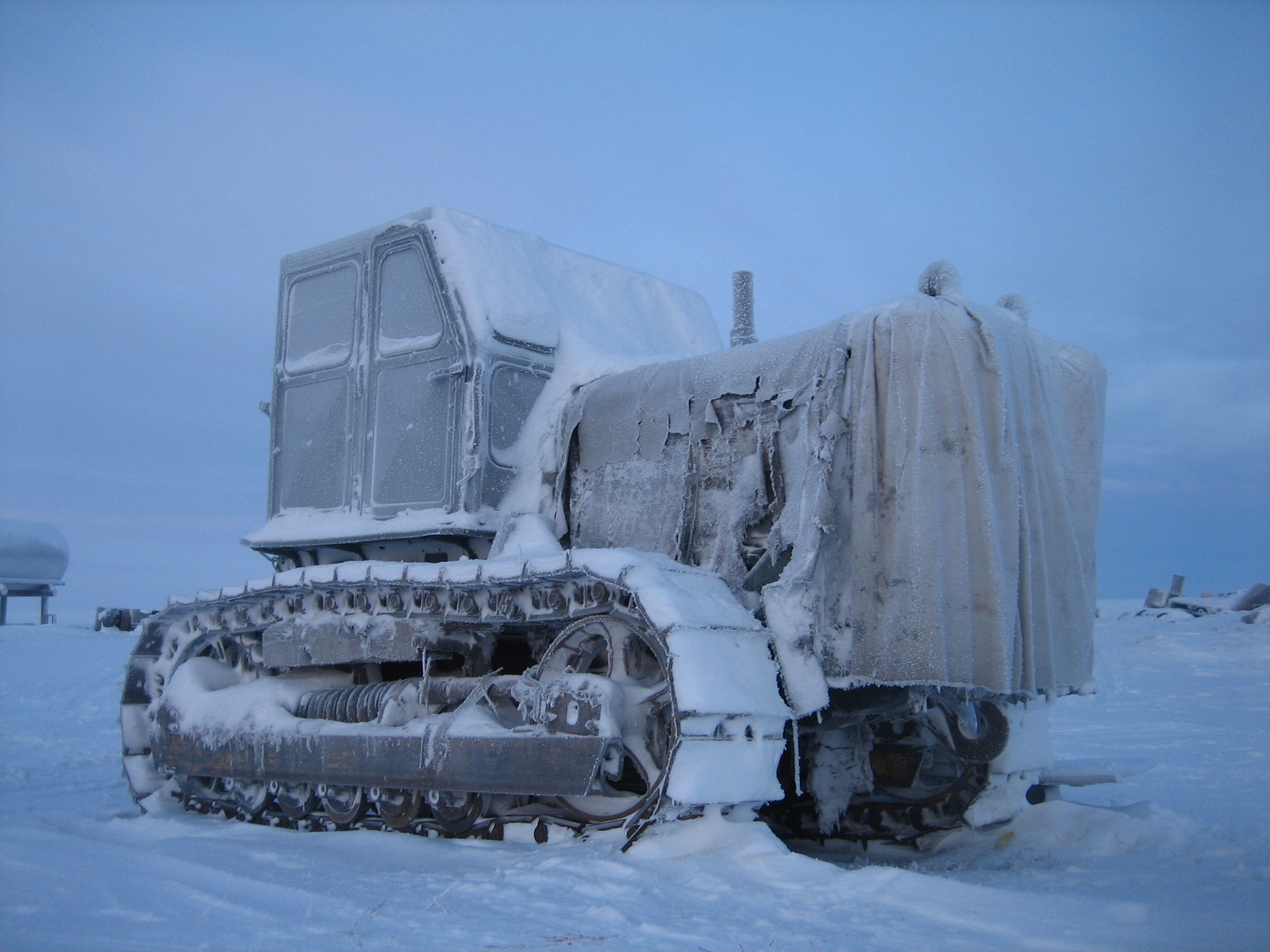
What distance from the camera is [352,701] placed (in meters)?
5.39

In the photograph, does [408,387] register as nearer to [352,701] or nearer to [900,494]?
[352,701]

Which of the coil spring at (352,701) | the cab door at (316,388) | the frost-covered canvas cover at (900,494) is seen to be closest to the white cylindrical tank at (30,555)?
the cab door at (316,388)

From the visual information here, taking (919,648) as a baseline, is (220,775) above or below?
below

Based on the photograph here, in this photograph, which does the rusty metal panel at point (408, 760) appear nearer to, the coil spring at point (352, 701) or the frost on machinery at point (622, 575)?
the frost on machinery at point (622, 575)

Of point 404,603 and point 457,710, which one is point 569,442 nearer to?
point 404,603

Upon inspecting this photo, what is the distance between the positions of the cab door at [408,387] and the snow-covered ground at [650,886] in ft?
6.56

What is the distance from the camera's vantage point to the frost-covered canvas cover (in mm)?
4328

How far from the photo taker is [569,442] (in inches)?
235

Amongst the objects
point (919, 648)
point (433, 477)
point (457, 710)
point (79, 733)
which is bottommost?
point (79, 733)

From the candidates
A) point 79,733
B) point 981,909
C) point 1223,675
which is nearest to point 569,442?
point 981,909

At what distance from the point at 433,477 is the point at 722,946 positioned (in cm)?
376

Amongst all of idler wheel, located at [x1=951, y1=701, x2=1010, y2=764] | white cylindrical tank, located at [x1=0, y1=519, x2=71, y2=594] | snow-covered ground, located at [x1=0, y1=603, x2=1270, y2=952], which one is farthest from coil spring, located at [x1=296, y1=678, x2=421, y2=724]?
white cylindrical tank, located at [x1=0, y1=519, x2=71, y2=594]

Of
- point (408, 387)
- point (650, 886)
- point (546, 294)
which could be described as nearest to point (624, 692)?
point (650, 886)

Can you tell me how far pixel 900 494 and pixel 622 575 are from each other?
3.91 feet
